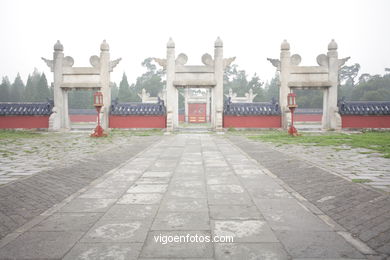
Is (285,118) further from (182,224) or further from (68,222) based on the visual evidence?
(68,222)

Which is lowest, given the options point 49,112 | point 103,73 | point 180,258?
point 180,258

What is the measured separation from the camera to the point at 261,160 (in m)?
6.58

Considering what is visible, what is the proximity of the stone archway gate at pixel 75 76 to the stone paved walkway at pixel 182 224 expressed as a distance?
1468 cm

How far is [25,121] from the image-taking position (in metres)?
18.1

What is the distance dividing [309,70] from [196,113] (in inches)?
780

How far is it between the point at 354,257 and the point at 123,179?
366cm

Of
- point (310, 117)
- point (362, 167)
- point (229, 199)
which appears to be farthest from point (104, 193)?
point (310, 117)

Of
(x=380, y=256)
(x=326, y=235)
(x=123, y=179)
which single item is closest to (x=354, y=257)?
(x=380, y=256)

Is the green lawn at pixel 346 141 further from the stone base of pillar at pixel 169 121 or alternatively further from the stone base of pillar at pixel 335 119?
the stone base of pillar at pixel 169 121

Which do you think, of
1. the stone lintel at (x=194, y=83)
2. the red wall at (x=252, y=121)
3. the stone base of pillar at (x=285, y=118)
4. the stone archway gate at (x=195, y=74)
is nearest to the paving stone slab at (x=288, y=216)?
the stone archway gate at (x=195, y=74)

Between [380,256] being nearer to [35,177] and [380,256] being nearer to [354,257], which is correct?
[354,257]

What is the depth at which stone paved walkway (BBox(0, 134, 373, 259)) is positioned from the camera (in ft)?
7.48

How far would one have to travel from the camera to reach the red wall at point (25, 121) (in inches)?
713

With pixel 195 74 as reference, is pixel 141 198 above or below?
below
